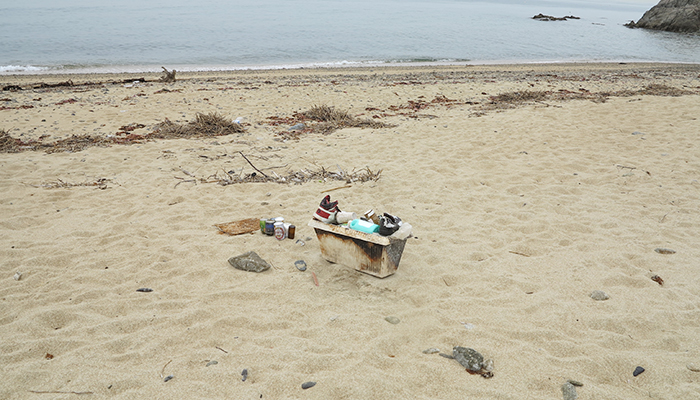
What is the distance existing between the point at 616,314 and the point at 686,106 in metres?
8.30

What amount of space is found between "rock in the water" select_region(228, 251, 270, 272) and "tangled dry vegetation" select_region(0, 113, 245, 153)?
461 centimetres

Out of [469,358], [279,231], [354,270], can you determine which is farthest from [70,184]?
[469,358]

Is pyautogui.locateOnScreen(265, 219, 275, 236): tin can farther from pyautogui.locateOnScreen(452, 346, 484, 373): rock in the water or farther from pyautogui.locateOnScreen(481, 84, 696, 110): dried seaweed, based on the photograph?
pyautogui.locateOnScreen(481, 84, 696, 110): dried seaweed

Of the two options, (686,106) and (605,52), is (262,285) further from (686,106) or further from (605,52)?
(605,52)

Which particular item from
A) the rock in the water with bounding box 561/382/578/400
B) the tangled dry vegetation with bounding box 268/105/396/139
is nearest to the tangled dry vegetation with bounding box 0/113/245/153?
the tangled dry vegetation with bounding box 268/105/396/139

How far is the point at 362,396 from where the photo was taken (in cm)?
230

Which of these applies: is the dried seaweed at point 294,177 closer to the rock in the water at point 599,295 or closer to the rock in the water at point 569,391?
the rock in the water at point 599,295

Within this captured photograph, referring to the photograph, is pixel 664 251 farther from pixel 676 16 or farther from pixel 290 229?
pixel 676 16

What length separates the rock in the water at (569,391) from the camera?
7.58 ft

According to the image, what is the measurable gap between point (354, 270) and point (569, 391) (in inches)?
71.9

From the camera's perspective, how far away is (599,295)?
10.6 ft

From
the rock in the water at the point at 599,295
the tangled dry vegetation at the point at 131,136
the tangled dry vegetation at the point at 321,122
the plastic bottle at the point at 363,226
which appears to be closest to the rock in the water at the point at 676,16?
the tangled dry vegetation at the point at 321,122

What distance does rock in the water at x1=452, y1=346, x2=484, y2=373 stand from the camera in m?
2.51

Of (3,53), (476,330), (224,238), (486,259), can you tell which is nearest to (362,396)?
(476,330)
